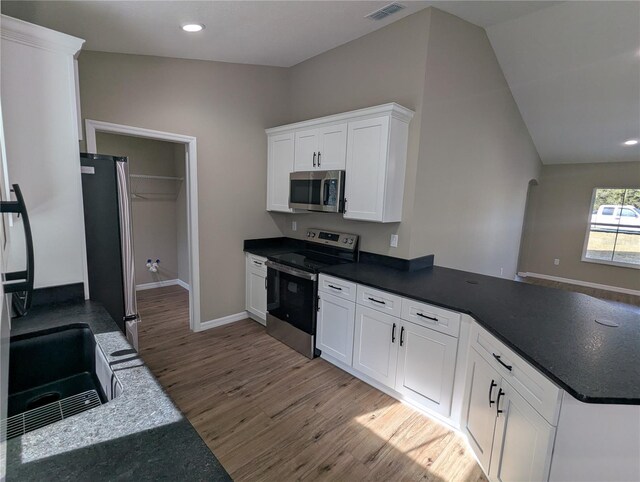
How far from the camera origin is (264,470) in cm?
189

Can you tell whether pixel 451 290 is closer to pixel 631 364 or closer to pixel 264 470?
pixel 631 364

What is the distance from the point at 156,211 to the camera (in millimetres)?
4992

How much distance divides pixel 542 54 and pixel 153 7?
4.03 metres

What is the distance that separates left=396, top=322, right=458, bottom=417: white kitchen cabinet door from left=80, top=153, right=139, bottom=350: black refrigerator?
2.11 meters

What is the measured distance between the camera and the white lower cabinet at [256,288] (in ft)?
12.0

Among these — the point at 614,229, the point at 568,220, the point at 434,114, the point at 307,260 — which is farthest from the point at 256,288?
the point at 614,229

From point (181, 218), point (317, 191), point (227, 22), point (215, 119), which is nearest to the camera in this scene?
point (227, 22)

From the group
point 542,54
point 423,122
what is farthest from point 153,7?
point 542,54

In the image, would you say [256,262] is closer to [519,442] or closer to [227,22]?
[227,22]

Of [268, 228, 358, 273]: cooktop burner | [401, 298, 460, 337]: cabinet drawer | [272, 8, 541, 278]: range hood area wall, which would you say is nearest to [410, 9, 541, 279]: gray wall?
[272, 8, 541, 278]: range hood area wall

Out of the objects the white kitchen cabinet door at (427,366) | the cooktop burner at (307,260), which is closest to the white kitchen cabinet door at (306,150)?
the cooktop burner at (307,260)

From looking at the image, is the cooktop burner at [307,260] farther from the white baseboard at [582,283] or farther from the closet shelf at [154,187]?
the white baseboard at [582,283]

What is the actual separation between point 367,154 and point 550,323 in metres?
1.82

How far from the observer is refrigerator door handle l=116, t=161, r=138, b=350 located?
225 cm
